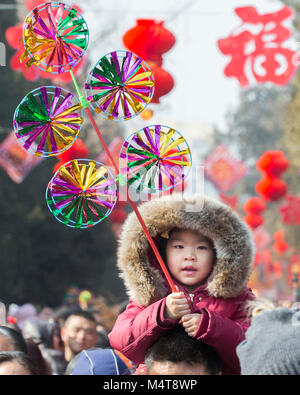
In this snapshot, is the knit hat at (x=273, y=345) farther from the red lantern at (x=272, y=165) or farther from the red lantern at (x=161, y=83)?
the red lantern at (x=272, y=165)

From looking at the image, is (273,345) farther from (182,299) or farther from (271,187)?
(271,187)

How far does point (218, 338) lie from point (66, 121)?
929 millimetres

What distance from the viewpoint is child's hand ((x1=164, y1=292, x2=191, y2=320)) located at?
242 centimetres

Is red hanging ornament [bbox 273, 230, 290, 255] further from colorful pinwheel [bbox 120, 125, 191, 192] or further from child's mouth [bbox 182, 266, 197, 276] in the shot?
colorful pinwheel [bbox 120, 125, 191, 192]

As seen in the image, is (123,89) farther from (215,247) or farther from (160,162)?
(215,247)

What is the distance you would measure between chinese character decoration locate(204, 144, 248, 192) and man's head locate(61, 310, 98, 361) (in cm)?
1314

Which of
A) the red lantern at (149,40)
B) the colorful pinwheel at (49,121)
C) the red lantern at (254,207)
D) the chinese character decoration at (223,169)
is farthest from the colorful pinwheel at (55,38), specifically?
the chinese character decoration at (223,169)

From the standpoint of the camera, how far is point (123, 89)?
100 inches

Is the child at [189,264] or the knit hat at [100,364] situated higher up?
the child at [189,264]

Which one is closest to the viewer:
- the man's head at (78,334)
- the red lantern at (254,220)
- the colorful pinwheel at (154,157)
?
the colorful pinwheel at (154,157)

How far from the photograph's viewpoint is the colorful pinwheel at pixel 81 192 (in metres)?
2.54

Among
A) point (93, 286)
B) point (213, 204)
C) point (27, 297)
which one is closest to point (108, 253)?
point (93, 286)

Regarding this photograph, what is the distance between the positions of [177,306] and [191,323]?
8 cm

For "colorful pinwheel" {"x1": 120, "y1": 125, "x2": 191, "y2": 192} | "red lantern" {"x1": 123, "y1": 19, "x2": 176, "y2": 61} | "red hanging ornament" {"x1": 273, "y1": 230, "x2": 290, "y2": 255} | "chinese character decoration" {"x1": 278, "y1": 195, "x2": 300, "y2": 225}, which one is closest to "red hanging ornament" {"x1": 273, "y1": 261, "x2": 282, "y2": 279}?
"red hanging ornament" {"x1": 273, "y1": 230, "x2": 290, "y2": 255}
